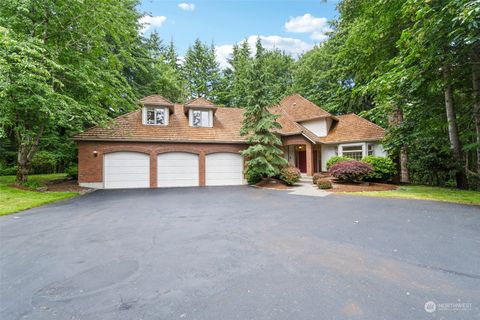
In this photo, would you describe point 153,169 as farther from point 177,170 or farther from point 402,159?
point 402,159

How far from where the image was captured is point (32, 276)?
3287 millimetres

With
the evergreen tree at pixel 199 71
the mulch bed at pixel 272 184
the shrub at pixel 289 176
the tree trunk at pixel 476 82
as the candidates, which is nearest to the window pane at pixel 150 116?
the mulch bed at pixel 272 184

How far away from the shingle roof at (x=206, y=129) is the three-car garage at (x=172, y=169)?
1.11m

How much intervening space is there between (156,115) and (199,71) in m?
18.4

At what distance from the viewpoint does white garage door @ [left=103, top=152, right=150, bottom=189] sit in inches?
530

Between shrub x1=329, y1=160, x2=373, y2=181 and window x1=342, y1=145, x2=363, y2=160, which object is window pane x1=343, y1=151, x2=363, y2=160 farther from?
shrub x1=329, y1=160, x2=373, y2=181

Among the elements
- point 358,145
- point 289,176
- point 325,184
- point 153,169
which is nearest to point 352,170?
point 325,184

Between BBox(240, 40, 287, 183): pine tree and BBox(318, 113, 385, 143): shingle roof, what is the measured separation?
5.52 m

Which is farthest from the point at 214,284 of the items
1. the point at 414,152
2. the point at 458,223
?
the point at 414,152

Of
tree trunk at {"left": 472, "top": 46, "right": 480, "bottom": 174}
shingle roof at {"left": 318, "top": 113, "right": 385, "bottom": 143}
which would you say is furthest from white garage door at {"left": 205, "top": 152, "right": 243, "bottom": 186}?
tree trunk at {"left": 472, "top": 46, "right": 480, "bottom": 174}

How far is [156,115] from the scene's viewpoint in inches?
608

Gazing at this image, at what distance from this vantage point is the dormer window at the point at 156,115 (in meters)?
15.3

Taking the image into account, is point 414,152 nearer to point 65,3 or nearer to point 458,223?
point 458,223

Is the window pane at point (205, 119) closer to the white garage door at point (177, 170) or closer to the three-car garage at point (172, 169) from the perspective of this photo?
the three-car garage at point (172, 169)
